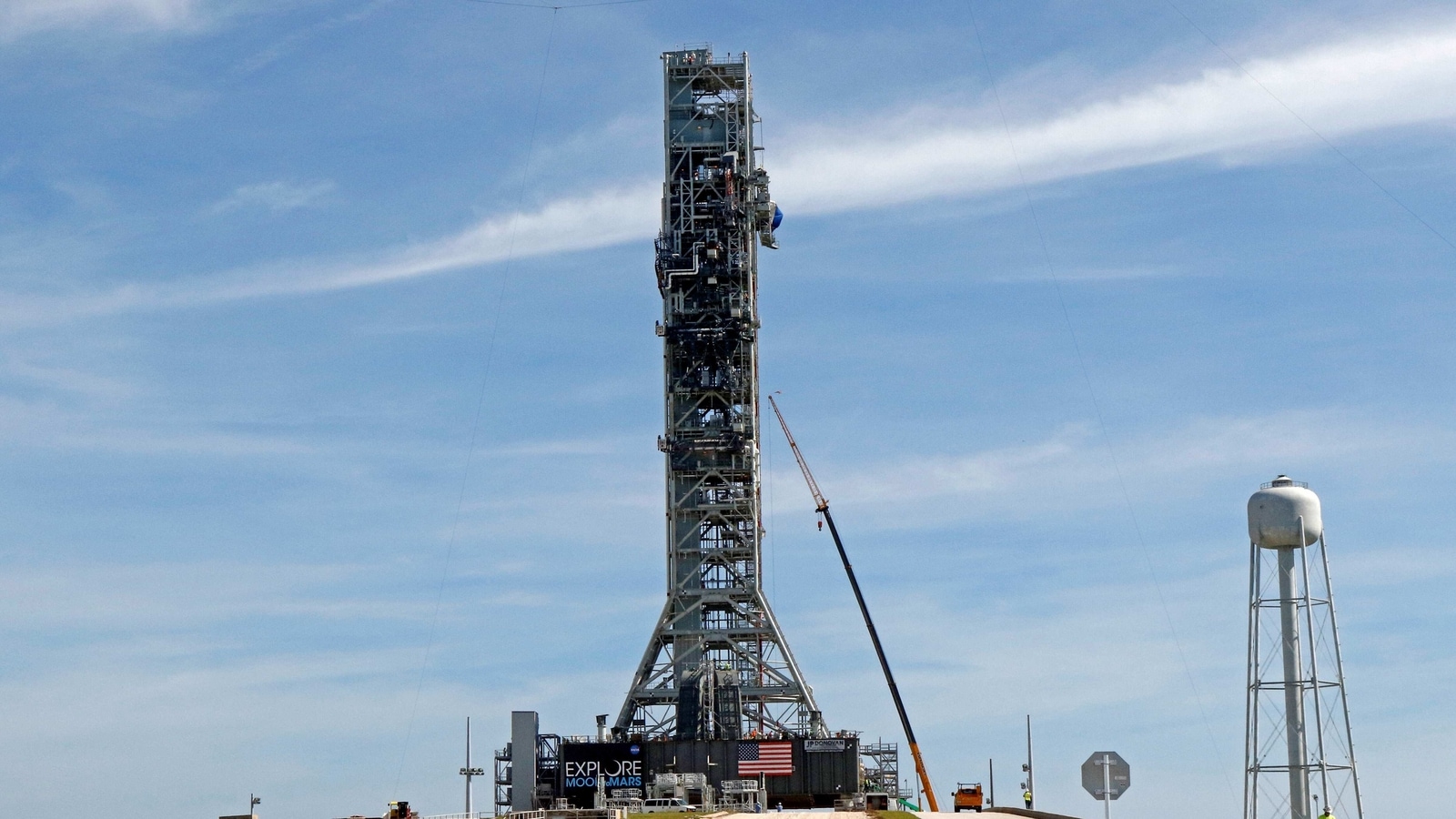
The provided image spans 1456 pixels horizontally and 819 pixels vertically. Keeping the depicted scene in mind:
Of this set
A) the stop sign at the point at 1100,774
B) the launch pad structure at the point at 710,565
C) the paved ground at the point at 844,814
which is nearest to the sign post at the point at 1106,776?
the stop sign at the point at 1100,774

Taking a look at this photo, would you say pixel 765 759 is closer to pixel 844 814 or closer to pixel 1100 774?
pixel 844 814

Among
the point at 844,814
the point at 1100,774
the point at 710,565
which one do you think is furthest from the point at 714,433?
the point at 1100,774

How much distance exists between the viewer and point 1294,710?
93.1 meters

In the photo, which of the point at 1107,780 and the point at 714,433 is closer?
the point at 1107,780

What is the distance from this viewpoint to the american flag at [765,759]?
122 m

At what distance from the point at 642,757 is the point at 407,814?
23.7m

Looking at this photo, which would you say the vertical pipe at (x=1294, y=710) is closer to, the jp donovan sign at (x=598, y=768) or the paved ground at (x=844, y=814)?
the paved ground at (x=844, y=814)

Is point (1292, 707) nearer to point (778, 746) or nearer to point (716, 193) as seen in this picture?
point (778, 746)

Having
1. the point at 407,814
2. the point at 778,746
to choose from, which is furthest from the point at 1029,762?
the point at 407,814

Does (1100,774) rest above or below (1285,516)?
below

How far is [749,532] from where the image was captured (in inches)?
5177

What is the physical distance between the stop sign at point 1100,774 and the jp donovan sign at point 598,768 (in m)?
72.8

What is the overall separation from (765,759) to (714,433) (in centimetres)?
2229

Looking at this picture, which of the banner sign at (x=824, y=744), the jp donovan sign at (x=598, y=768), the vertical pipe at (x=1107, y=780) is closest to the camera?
the vertical pipe at (x=1107, y=780)
